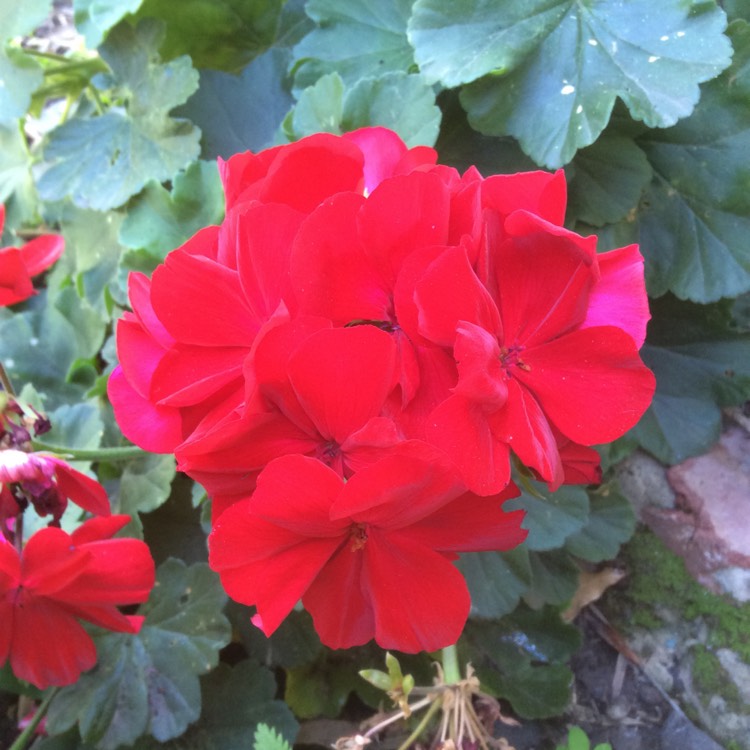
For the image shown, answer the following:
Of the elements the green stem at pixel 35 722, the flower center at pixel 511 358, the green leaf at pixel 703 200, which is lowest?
the green stem at pixel 35 722

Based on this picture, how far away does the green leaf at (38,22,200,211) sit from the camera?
1221mm

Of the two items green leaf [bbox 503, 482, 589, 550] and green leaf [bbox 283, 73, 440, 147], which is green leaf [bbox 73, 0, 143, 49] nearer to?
green leaf [bbox 283, 73, 440, 147]

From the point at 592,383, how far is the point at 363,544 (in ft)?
0.68

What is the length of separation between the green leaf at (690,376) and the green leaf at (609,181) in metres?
0.25

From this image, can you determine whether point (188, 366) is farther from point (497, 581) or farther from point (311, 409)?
Result: point (497, 581)

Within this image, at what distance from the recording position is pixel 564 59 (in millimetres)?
990

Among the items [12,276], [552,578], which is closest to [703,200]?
[552,578]

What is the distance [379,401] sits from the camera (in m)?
0.52

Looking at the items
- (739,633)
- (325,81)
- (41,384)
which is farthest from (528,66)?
(41,384)

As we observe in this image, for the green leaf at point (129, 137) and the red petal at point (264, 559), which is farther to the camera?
the green leaf at point (129, 137)

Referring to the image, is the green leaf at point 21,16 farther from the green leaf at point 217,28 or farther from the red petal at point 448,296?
the red petal at point 448,296

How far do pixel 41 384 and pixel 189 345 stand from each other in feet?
3.02

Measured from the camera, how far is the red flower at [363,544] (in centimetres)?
49

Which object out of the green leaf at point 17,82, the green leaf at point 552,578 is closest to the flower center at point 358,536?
the green leaf at point 552,578
